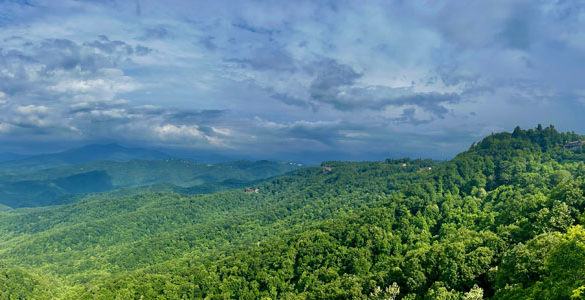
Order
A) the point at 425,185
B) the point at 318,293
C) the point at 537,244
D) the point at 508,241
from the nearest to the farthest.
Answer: the point at 537,244, the point at 508,241, the point at 318,293, the point at 425,185

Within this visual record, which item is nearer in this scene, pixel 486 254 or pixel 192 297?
pixel 486 254

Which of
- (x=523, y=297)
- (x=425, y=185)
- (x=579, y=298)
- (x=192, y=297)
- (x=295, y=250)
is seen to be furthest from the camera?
(x=425, y=185)

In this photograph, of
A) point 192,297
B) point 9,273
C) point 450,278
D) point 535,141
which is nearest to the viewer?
point 450,278

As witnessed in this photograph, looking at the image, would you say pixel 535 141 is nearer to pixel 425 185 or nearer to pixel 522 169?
pixel 522 169

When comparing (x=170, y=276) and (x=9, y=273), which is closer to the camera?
(x=170, y=276)

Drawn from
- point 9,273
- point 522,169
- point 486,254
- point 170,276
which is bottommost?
point 9,273

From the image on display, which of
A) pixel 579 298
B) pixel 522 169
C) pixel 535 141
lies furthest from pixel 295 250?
pixel 535 141

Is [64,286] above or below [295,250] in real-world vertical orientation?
below

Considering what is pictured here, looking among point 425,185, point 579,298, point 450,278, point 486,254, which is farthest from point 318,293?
point 425,185

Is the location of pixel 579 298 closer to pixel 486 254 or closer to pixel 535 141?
pixel 486 254
